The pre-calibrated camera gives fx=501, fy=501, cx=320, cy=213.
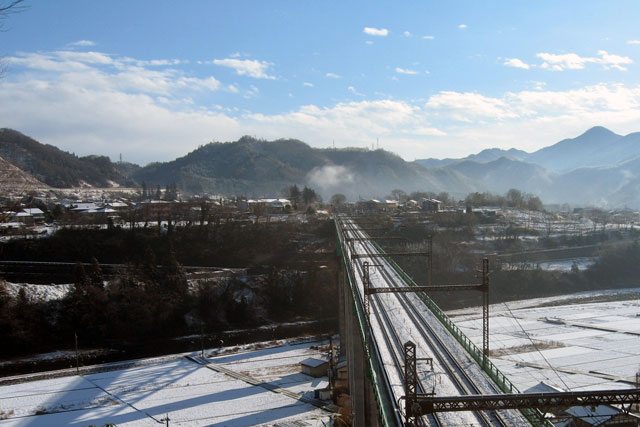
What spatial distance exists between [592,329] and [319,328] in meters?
20.9

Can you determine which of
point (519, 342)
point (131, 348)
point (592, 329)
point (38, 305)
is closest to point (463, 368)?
point (519, 342)

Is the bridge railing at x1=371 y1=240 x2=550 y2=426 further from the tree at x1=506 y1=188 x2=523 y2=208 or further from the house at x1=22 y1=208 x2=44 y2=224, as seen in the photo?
the tree at x1=506 y1=188 x2=523 y2=208

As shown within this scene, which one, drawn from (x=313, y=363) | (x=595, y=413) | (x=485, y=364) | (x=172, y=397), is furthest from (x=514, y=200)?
(x=485, y=364)

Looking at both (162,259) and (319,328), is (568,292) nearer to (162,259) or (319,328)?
(319,328)

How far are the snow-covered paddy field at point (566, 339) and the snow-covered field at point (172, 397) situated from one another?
1125 cm

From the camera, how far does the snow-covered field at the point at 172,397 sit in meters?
22.5

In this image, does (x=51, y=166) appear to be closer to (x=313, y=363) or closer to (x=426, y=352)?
(x=313, y=363)

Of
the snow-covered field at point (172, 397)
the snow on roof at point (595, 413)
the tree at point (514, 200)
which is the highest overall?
the tree at point (514, 200)

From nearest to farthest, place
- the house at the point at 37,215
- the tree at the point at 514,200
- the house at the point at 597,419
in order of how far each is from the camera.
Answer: the house at the point at 597,419 < the house at the point at 37,215 < the tree at the point at 514,200

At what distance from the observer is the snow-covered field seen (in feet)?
73.8

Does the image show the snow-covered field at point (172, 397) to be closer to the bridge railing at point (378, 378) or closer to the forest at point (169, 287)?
the bridge railing at point (378, 378)

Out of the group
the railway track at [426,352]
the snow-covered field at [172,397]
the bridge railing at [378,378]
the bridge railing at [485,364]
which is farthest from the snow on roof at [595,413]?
the snow-covered field at [172,397]

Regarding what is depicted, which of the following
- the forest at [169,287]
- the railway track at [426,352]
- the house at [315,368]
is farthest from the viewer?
the forest at [169,287]

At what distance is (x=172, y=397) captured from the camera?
25.7 metres
